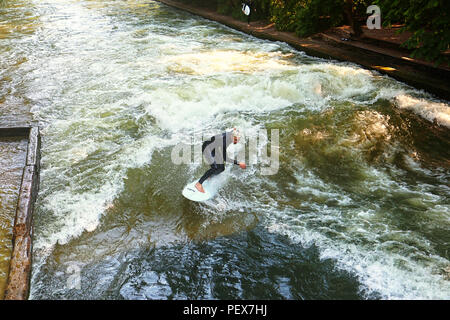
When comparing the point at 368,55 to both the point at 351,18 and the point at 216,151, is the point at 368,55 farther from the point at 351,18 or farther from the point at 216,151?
the point at 216,151

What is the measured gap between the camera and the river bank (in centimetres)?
960

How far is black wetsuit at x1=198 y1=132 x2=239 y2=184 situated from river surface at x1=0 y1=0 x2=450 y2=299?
501 millimetres

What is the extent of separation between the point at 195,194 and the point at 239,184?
977 millimetres

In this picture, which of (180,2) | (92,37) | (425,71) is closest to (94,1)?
(180,2)

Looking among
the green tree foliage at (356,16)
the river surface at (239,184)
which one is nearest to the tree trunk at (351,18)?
the green tree foliage at (356,16)

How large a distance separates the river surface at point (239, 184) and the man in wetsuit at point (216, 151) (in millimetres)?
468

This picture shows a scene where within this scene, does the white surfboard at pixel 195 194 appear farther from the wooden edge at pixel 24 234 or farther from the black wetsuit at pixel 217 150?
the wooden edge at pixel 24 234

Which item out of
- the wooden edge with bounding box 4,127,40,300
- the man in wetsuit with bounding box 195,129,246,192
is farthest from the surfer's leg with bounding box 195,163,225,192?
the wooden edge with bounding box 4,127,40,300

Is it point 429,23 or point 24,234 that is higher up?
point 429,23

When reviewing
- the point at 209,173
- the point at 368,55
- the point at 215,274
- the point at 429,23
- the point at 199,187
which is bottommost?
the point at 215,274

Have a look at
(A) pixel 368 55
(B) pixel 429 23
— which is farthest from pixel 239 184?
(A) pixel 368 55

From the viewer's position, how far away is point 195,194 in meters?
6.13

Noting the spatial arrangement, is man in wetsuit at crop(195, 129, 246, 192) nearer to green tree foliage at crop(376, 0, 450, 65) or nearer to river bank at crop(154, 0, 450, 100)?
green tree foliage at crop(376, 0, 450, 65)
